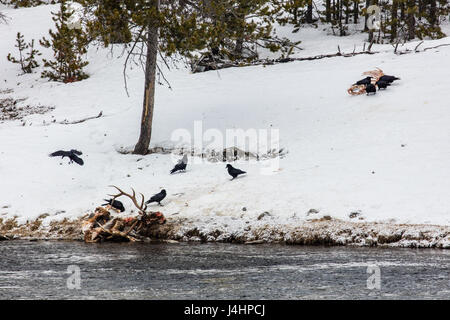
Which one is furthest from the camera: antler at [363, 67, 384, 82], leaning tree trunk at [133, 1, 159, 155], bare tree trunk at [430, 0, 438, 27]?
bare tree trunk at [430, 0, 438, 27]

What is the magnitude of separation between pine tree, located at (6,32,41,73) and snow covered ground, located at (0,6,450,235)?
563 cm

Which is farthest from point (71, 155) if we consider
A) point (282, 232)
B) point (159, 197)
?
point (282, 232)

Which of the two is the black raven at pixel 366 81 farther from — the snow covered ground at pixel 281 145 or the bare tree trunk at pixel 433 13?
the bare tree trunk at pixel 433 13

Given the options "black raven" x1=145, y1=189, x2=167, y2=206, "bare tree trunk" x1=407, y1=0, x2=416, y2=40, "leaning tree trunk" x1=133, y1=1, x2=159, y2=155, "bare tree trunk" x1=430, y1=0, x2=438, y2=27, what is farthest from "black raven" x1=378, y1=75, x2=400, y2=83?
"bare tree trunk" x1=430, y1=0, x2=438, y2=27

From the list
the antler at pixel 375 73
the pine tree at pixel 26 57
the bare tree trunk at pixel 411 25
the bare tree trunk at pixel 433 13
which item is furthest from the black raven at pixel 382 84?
the pine tree at pixel 26 57

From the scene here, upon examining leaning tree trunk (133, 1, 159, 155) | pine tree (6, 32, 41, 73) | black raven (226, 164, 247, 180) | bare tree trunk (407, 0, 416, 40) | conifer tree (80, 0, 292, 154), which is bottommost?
black raven (226, 164, 247, 180)

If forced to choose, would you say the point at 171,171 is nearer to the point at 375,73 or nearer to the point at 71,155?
the point at 71,155

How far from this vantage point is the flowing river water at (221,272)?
30.3ft

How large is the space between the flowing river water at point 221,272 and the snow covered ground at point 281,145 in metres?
2.13

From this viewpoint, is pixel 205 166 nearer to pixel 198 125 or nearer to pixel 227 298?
pixel 198 125

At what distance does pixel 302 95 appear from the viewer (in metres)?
23.9

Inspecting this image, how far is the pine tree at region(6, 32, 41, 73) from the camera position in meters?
35.5

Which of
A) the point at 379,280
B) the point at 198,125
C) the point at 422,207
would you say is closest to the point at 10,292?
the point at 379,280

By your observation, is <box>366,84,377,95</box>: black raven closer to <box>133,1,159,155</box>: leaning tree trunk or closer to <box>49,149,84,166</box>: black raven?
<box>133,1,159,155</box>: leaning tree trunk
